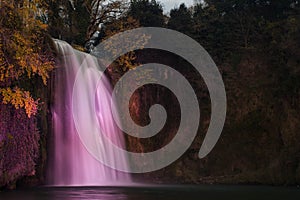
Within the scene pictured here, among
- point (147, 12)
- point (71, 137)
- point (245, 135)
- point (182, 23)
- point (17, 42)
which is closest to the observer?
point (17, 42)

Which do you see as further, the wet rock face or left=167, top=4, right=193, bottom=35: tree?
left=167, top=4, right=193, bottom=35: tree

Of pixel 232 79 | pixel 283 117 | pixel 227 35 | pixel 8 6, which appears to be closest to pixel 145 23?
pixel 227 35

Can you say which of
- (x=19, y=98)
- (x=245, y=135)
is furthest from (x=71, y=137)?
(x=245, y=135)

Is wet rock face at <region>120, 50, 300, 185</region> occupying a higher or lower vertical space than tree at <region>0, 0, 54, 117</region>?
lower

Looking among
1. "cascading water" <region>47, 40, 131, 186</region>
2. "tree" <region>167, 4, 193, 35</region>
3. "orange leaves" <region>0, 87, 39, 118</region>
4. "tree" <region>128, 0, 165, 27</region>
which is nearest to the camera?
"orange leaves" <region>0, 87, 39, 118</region>

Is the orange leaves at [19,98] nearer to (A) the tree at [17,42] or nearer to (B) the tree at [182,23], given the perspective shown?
(A) the tree at [17,42]

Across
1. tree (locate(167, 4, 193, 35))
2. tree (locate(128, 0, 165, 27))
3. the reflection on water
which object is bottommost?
the reflection on water

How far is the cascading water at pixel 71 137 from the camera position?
49.6 ft

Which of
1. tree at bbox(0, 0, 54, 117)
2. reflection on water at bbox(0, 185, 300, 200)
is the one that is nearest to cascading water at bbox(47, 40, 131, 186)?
reflection on water at bbox(0, 185, 300, 200)

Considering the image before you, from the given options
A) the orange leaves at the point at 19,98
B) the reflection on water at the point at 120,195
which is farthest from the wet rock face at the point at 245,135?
the orange leaves at the point at 19,98

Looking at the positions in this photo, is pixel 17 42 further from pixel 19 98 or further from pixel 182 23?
pixel 182 23

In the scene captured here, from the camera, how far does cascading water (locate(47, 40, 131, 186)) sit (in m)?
15.1

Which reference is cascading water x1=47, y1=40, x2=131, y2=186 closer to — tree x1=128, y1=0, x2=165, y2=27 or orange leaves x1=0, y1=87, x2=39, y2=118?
orange leaves x1=0, y1=87, x2=39, y2=118

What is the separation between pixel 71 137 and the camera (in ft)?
51.3
